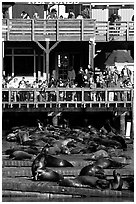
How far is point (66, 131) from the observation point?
31031 mm

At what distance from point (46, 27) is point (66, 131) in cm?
697

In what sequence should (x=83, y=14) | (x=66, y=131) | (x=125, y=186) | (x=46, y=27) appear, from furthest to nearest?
1. (x=83, y=14)
2. (x=46, y=27)
3. (x=66, y=131)
4. (x=125, y=186)

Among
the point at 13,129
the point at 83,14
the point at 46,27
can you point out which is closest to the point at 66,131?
the point at 13,129

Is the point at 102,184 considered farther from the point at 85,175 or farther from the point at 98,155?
the point at 98,155

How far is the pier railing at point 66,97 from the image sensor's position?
32406mm

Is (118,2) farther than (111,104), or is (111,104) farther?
(118,2)

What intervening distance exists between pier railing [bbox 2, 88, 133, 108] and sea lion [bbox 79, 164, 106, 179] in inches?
459

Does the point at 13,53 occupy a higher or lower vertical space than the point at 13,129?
higher

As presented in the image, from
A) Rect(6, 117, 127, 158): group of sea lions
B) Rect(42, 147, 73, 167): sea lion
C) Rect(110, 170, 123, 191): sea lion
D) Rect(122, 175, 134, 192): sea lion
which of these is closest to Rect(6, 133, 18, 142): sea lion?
Rect(6, 117, 127, 158): group of sea lions

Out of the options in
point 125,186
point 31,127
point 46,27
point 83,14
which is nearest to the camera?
point 125,186

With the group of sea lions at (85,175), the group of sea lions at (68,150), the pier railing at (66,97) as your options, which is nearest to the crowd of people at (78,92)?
the pier railing at (66,97)

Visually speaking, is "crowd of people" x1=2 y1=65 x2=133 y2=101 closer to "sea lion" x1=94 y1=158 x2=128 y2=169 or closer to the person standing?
the person standing

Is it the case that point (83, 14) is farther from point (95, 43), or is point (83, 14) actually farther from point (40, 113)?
point (40, 113)

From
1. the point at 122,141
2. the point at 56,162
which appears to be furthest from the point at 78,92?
the point at 56,162
